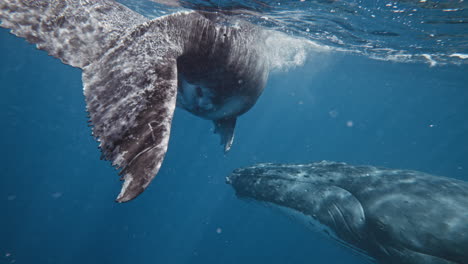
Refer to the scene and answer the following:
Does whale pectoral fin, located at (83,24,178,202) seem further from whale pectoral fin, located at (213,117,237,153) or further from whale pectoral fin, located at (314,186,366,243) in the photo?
whale pectoral fin, located at (314,186,366,243)

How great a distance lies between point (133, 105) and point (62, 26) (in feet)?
7.39

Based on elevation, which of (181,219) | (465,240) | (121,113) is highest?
(121,113)

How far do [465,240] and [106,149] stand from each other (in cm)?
568

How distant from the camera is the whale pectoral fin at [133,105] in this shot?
1574 mm

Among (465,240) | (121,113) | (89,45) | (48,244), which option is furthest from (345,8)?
(48,244)

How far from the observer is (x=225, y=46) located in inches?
143

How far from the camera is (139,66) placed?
1984 millimetres

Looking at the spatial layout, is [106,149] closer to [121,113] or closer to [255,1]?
[121,113]

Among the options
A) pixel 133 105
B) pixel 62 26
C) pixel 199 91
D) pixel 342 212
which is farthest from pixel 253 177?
pixel 133 105

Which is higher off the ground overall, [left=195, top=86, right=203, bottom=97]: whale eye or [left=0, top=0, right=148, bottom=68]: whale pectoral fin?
[left=0, top=0, right=148, bottom=68]: whale pectoral fin

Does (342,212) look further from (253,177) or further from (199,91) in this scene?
(199,91)

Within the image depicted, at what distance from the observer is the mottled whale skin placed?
4551mm

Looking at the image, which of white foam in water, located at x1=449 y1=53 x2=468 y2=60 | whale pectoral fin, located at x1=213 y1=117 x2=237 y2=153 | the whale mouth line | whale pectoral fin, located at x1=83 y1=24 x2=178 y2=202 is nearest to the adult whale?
whale pectoral fin, located at x1=83 y1=24 x2=178 y2=202

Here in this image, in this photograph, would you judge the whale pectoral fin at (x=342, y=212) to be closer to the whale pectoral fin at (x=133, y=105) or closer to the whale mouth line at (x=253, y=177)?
the whale mouth line at (x=253, y=177)
